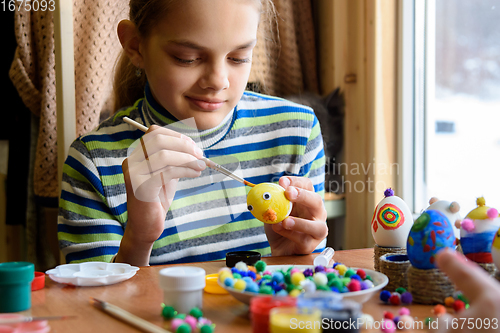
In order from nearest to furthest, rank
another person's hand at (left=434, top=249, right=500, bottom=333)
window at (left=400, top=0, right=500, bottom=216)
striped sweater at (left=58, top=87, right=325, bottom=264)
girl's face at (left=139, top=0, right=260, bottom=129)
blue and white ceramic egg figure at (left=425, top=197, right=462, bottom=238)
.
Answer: another person's hand at (left=434, top=249, right=500, bottom=333)
blue and white ceramic egg figure at (left=425, top=197, right=462, bottom=238)
girl's face at (left=139, top=0, right=260, bottom=129)
striped sweater at (left=58, top=87, right=325, bottom=264)
window at (left=400, top=0, right=500, bottom=216)

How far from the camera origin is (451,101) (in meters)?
1.65

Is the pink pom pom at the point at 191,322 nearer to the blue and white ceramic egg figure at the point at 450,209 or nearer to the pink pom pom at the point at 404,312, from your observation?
the pink pom pom at the point at 404,312

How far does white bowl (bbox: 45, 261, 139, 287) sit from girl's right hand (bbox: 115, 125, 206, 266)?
0.47 feet

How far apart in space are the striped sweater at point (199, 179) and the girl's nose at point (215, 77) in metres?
0.19

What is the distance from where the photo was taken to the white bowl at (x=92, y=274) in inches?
26.5

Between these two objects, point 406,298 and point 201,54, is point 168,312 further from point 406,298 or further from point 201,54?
point 201,54

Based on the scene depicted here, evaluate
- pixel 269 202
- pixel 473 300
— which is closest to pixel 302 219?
pixel 269 202

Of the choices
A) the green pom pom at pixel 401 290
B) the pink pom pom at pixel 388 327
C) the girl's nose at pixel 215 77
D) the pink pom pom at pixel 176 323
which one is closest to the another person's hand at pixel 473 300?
the pink pom pom at pixel 388 327

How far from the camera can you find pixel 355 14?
1848 millimetres

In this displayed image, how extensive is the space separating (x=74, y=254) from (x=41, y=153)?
654 millimetres

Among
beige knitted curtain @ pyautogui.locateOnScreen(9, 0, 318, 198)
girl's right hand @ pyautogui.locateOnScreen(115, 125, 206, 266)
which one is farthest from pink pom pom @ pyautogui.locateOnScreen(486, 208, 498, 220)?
beige knitted curtain @ pyautogui.locateOnScreen(9, 0, 318, 198)

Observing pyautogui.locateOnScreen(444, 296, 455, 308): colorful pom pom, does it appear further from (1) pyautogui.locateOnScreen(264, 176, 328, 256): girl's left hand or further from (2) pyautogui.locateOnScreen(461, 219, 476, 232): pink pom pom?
(1) pyautogui.locateOnScreen(264, 176, 328, 256): girl's left hand

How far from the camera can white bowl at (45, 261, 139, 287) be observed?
2.21ft

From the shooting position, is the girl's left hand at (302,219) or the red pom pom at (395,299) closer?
the red pom pom at (395,299)
